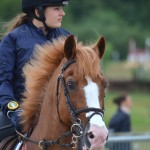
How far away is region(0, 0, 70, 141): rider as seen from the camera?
286 inches

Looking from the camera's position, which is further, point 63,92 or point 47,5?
point 47,5

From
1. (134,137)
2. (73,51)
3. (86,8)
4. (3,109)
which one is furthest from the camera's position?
(86,8)

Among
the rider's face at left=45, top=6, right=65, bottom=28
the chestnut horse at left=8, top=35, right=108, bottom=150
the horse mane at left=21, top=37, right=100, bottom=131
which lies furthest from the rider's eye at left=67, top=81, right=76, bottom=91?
the rider's face at left=45, top=6, right=65, bottom=28

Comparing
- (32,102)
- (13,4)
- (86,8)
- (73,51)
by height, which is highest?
(73,51)

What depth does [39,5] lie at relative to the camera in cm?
770

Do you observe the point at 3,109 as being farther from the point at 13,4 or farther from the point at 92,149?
the point at 13,4

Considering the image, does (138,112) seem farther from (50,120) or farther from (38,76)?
(50,120)

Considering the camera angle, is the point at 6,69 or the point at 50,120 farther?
the point at 6,69

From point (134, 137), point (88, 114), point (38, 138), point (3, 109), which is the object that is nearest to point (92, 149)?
point (88, 114)

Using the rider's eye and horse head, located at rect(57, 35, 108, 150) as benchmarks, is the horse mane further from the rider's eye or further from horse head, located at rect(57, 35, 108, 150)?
the rider's eye

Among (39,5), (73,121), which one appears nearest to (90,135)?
(73,121)

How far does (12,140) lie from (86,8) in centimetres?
9806

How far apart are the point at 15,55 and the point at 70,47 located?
40.5 inches

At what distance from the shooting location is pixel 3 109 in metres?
7.30
